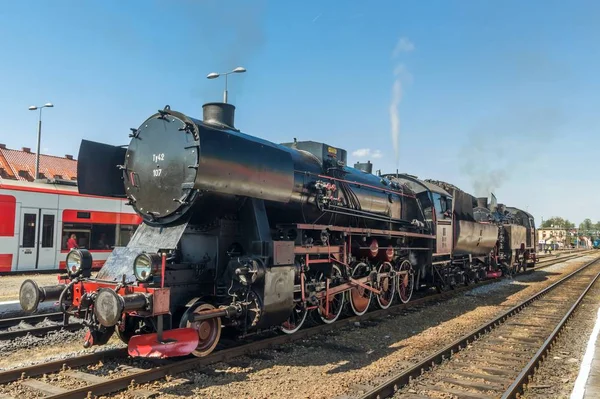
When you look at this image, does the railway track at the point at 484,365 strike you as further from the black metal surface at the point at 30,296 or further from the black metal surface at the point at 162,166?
the black metal surface at the point at 30,296

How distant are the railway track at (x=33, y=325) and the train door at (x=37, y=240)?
8189 mm

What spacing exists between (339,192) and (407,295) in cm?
489

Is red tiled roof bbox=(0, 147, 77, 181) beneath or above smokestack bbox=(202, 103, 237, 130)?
above

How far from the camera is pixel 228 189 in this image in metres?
6.38

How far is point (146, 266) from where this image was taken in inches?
229

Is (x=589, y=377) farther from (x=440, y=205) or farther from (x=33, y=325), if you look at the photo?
(x=33, y=325)

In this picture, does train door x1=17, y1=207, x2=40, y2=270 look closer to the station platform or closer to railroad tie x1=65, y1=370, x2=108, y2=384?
railroad tie x1=65, y1=370, x2=108, y2=384

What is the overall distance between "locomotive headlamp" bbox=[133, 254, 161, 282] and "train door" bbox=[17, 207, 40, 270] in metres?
13.0

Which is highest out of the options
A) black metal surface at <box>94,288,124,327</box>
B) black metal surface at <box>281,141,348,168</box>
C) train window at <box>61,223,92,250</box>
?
black metal surface at <box>281,141,348,168</box>

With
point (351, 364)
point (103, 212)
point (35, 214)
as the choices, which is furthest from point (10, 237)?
point (351, 364)

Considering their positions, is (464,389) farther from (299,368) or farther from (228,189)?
(228,189)

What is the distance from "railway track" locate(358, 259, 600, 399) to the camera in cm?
555

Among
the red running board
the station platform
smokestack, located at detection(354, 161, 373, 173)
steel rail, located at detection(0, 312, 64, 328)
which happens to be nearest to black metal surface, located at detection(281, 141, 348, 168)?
smokestack, located at detection(354, 161, 373, 173)

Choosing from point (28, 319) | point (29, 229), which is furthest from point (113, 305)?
point (29, 229)
